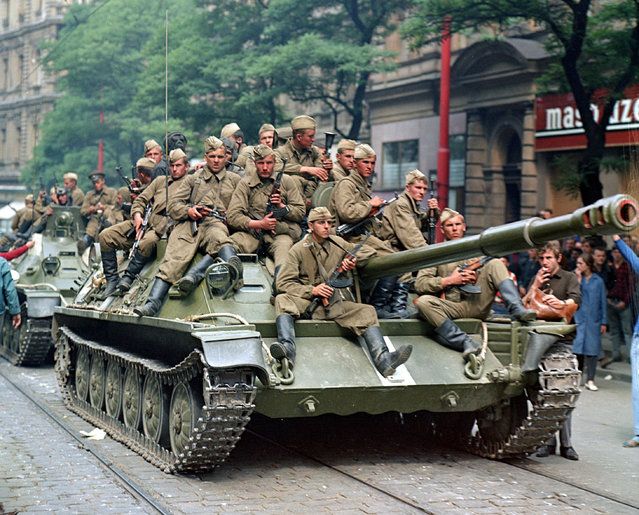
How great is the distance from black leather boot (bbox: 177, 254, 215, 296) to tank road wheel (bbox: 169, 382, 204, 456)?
3.13 ft

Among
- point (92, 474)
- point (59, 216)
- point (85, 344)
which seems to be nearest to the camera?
point (92, 474)

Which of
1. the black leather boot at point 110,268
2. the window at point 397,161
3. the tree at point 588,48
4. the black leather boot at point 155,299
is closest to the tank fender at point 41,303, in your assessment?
the black leather boot at point 110,268

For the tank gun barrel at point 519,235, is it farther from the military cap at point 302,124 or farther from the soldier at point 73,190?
the soldier at point 73,190

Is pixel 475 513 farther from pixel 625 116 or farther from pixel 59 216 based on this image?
pixel 625 116

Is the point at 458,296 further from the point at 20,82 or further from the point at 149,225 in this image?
the point at 20,82

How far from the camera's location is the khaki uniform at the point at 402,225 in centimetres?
1145

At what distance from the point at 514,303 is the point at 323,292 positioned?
1.68 m

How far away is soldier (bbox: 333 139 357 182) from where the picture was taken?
12875 millimetres

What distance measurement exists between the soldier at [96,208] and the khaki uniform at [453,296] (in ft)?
30.9

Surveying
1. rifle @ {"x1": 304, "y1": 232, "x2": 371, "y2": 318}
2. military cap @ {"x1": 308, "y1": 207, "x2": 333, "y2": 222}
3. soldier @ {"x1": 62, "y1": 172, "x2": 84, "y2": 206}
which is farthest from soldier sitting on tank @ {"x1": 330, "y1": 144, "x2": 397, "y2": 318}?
soldier @ {"x1": 62, "y1": 172, "x2": 84, "y2": 206}

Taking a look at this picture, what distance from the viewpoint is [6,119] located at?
72.9 m

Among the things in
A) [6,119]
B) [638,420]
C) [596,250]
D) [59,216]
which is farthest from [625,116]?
[6,119]

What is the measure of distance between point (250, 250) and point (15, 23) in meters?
64.5

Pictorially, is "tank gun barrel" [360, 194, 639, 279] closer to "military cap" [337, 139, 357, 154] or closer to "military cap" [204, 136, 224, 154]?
"military cap" [204, 136, 224, 154]
